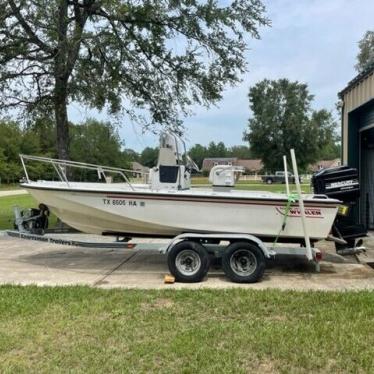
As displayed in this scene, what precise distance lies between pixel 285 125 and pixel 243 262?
189 ft

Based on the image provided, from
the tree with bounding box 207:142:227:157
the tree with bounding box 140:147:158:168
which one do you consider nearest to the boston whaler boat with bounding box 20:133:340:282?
the tree with bounding box 140:147:158:168

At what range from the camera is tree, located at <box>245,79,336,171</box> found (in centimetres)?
6150

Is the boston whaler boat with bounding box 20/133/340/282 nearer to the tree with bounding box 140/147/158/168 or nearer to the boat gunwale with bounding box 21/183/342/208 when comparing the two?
the boat gunwale with bounding box 21/183/342/208

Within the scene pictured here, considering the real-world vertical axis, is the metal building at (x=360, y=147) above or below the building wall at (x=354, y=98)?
below

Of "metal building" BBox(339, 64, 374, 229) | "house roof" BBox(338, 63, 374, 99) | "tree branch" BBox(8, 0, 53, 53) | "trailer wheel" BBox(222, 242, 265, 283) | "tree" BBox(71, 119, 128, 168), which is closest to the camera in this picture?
"trailer wheel" BBox(222, 242, 265, 283)

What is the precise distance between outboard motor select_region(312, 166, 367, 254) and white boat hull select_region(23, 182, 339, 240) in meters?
0.56

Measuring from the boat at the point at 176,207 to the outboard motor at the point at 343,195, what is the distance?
1.00 feet

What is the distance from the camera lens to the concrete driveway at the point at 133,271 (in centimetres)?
710

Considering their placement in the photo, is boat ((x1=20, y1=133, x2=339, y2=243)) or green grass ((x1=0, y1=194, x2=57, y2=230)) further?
green grass ((x1=0, y1=194, x2=57, y2=230))

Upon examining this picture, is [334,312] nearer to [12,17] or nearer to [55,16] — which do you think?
[55,16]

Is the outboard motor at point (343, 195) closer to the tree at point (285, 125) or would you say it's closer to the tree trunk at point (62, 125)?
the tree trunk at point (62, 125)

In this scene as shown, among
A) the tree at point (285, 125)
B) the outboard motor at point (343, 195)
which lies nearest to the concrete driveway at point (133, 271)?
the outboard motor at point (343, 195)

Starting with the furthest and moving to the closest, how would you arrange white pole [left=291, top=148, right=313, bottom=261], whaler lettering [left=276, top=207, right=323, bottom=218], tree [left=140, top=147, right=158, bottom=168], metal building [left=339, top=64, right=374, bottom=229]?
metal building [left=339, top=64, right=374, bottom=229] → tree [left=140, top=147, right=158, bottom=168] → whaler lettering [left=276, top=207, right=323, bottom=218] → white pole [left=291, top=148, right=313, bottom=261]

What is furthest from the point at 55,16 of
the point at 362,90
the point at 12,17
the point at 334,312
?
the point at 334,312
